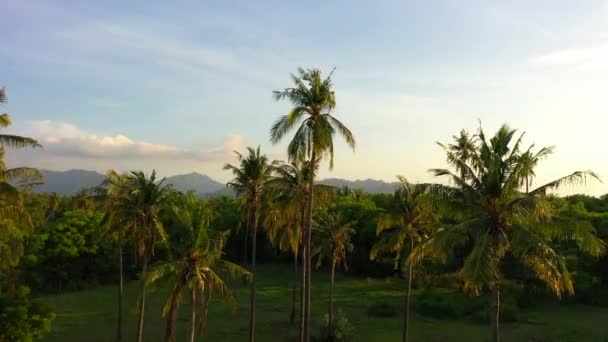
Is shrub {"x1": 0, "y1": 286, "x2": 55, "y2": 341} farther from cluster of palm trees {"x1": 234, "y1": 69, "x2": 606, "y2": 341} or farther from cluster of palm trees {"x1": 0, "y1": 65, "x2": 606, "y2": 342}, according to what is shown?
cluster of palm trees {"x1": 234, "y1": 69, "x2": 606, "y2": 341}

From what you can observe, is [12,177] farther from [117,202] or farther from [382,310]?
[382,310]

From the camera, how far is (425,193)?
21.3 metres

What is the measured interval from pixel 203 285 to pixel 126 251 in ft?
Answer: 176

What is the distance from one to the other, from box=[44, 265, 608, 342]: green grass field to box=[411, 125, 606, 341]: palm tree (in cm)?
2142

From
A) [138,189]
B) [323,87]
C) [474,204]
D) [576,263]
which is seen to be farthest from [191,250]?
[576,263]

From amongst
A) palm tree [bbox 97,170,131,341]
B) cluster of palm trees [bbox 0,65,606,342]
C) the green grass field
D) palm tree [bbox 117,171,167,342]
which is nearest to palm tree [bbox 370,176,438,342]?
cluster of palm trees [bbox 0,65,606,342]

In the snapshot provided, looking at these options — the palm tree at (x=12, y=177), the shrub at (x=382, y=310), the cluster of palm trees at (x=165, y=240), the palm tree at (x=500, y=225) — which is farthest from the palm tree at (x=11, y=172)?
the shrub at (x=382, y=310)

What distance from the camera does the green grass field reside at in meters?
39.8

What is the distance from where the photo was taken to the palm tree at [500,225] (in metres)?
18.2

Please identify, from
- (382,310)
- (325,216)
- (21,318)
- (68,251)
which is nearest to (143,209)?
Result: (21,318)

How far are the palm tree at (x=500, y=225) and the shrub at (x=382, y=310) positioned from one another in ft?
93.7

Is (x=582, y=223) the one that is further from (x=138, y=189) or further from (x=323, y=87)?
(x=138, y=189)

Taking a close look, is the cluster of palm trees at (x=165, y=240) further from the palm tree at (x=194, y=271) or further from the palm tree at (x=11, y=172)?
the palm tree at (x=11, y=172)

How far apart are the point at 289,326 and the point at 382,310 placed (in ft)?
32.6
